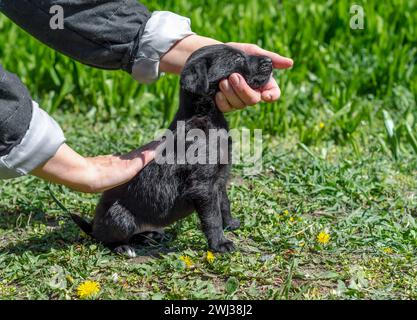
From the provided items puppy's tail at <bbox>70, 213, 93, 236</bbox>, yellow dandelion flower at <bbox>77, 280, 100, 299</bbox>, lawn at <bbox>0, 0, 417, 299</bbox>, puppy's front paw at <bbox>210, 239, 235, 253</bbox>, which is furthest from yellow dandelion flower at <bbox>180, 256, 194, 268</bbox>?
puppy's tail at <bbox>70, 213, 93, 236</bbox>

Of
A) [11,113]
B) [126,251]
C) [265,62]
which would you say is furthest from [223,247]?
[11,113]

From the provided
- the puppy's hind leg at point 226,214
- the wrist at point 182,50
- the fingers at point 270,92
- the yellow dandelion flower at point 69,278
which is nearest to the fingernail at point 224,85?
the fingers at point 270,92

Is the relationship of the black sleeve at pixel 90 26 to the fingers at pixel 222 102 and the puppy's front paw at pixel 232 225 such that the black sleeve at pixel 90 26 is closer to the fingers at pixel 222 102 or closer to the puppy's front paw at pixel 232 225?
the fingers at pixel 222 102

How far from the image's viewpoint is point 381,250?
411 cm

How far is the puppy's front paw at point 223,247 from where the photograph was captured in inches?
159

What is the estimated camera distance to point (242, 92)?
387 centimetres

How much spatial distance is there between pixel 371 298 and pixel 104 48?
1978 millimetres

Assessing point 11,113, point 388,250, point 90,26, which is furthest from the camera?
point 90,26

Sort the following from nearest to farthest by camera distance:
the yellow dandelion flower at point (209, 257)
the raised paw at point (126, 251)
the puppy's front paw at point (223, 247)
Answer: the yellow dandelion flower at point (209, 257) < the puppy's front paw at point (223, 247) < the raised paw at point (126, 251)

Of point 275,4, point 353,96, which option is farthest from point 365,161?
point 275,4

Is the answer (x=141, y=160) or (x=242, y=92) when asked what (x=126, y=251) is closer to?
(x=141, y=160)

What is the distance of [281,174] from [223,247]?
50.5 inches
